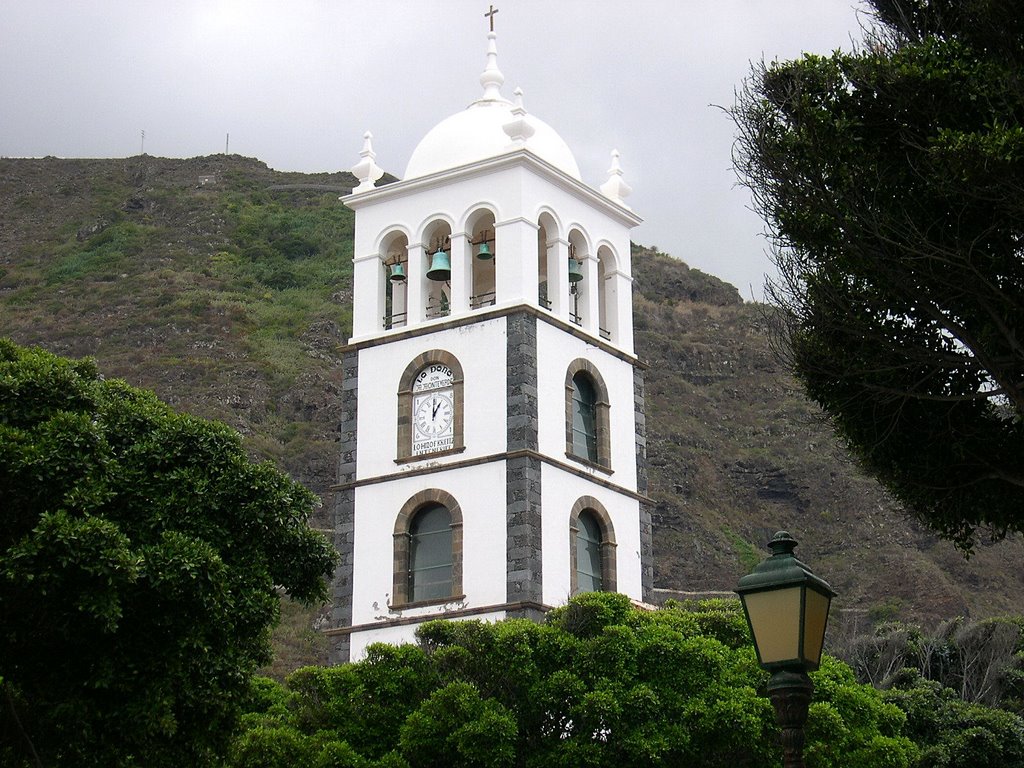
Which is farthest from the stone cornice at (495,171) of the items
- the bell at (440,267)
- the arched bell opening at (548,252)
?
the bell at (440,267)

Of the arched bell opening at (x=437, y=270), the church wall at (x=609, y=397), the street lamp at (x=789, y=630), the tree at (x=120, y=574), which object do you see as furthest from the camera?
the arched bell opening at (x=437, y=270)

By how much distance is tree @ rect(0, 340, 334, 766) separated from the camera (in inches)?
685

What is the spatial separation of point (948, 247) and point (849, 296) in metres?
1.22

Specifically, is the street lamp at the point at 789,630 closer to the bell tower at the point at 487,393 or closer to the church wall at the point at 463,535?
the bell tower at the point at 487,393

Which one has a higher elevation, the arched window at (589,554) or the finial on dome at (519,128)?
the finial on dome at (519,128)

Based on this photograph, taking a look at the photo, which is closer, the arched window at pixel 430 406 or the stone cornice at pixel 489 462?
the stone cornice at pixel 489 462

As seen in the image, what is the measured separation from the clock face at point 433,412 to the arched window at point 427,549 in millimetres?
956

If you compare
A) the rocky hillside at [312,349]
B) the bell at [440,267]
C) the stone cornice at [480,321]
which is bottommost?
the stone cornice at [480,321]

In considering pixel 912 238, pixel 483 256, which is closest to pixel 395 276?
pixel 483 256

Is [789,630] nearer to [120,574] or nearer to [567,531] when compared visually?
[120,574]

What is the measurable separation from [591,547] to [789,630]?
20.7 metres

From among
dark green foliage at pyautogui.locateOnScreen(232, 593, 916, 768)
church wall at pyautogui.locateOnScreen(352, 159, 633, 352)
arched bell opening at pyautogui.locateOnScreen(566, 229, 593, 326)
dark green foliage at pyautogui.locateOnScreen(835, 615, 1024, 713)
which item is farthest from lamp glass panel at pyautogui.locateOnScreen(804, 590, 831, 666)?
dark green foliage at pyautogui.locateOnScreen(835, 615, 1024, 713)

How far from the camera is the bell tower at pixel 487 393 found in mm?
30688

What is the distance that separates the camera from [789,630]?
447 inches
